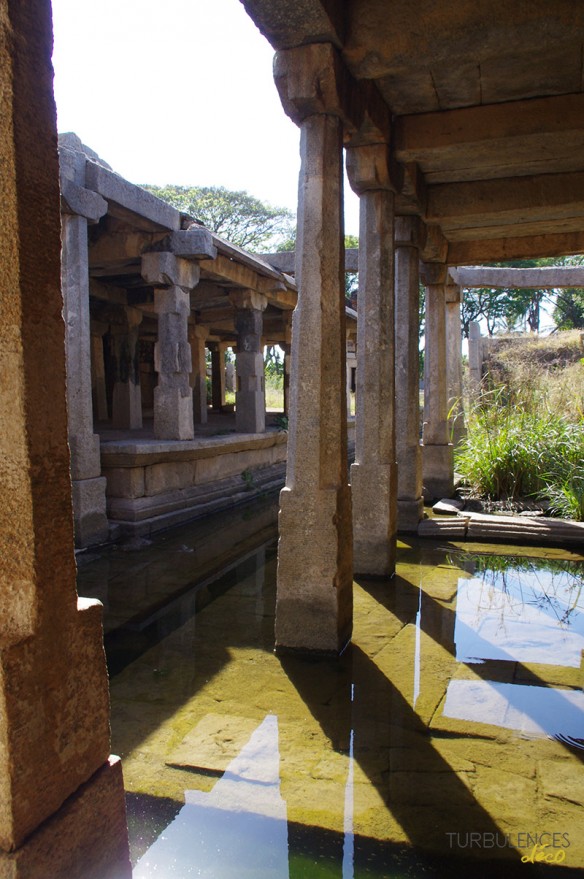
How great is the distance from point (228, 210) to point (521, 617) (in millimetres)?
25820

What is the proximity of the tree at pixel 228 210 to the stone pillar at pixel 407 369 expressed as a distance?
2148 cm

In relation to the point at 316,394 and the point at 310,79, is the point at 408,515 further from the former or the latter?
the point at 310,79

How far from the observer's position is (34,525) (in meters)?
1.77

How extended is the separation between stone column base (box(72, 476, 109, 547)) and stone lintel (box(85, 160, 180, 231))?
3102 millimetres

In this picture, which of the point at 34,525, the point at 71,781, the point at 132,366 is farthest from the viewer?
the point at 132,366

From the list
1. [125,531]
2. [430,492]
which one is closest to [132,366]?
[125,531]

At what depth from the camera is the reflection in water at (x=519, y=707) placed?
326 cm

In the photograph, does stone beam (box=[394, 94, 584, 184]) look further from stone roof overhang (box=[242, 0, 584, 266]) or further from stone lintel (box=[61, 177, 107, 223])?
stone lintel (box=[61, 177, 107, 223])

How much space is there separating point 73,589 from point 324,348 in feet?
8.16

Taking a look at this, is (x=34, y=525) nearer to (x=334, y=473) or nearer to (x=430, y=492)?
(x=334, y=473)

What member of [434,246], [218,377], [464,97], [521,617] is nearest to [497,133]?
[464,97]

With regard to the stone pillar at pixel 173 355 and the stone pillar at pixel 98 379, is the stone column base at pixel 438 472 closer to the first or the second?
the stone pillar at pixel 173 355

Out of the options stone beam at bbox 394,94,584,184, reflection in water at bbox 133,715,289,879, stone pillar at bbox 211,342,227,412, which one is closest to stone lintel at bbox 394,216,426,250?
stone beam at bbox 394,94,584,184

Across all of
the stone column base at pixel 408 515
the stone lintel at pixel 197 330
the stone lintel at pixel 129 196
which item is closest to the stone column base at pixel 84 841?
the stone column base at pixel 408 515
